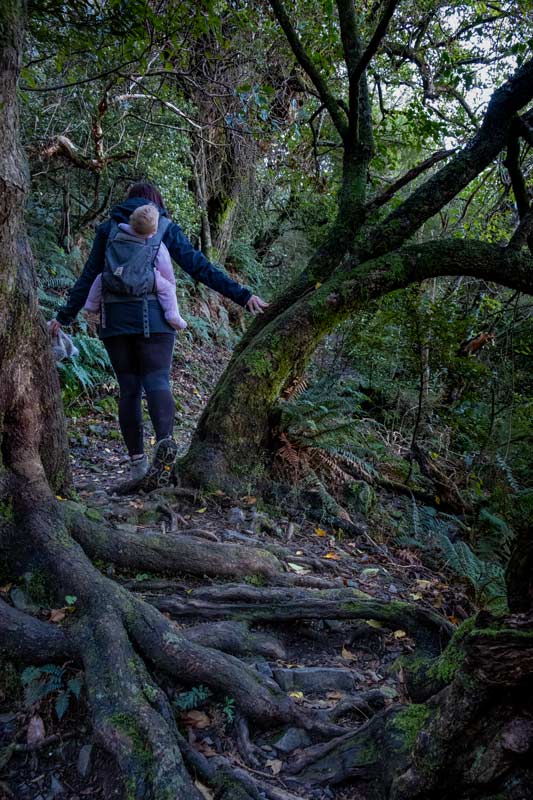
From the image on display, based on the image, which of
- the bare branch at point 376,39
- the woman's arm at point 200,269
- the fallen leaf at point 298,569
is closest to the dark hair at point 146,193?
the woman's arm at point 200,269

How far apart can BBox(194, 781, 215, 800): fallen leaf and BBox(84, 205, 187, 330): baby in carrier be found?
324 centimetres

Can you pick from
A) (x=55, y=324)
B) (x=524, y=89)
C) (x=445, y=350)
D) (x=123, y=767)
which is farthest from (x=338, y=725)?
(x=524, y=89)

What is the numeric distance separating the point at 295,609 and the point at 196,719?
85 centimetres

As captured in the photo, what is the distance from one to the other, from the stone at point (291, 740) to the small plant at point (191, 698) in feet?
1.09

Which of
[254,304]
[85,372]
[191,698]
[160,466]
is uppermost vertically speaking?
[254,304]

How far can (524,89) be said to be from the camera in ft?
15.1

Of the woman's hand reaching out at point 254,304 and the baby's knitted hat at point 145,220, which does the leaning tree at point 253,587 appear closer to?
the woman's hand reaching out at point 254,304

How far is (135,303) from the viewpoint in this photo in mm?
4352

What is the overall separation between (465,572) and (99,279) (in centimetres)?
358

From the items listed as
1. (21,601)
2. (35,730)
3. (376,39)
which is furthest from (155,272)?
(35,730)

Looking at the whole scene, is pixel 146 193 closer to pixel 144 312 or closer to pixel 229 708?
pixel 144 312

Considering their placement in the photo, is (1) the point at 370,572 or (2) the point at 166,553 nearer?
(2) the point at 166,553

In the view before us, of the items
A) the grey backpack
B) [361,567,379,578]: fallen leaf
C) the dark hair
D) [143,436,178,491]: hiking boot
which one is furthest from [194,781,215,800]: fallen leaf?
the dark hair

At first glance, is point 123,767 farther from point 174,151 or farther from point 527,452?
point 174,151
